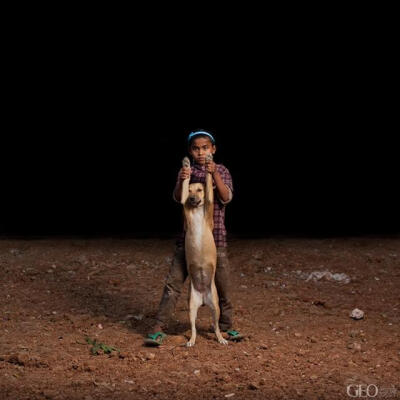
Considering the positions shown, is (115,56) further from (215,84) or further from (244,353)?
(244,353)

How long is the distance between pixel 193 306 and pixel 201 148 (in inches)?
42.2

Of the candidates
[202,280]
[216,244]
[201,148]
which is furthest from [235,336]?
[201,148]

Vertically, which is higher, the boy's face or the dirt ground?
the boy's face

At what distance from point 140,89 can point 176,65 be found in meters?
0.77

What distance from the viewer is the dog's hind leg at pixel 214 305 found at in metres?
4.08

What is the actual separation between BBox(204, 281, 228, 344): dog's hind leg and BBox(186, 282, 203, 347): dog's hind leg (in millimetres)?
49

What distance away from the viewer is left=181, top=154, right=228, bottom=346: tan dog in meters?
4.05

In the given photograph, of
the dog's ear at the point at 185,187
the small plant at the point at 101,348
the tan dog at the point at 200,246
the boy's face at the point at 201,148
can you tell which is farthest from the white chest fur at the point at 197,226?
the small plant at the point at 101,348

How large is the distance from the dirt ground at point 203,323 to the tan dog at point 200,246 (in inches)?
11.8

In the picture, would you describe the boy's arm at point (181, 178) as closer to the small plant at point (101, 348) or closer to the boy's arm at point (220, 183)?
the boy's arm at point (220, 183)

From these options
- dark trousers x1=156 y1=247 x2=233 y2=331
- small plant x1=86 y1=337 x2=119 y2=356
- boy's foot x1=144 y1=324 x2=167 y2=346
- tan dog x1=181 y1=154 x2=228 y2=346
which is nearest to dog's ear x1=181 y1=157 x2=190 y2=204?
tan dog x1=181 y1=154 x2=228 y2=346

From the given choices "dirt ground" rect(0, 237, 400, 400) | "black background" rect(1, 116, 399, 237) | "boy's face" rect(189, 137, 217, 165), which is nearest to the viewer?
"dirt ground" rect(0, 237, 400, 400)

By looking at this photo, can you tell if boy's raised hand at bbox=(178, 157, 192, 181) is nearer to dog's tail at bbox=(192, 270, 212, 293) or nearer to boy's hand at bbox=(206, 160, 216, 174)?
boy's hand at bbox=(206, 160, 216, 174)

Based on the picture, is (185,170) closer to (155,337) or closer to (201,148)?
(201,148)
